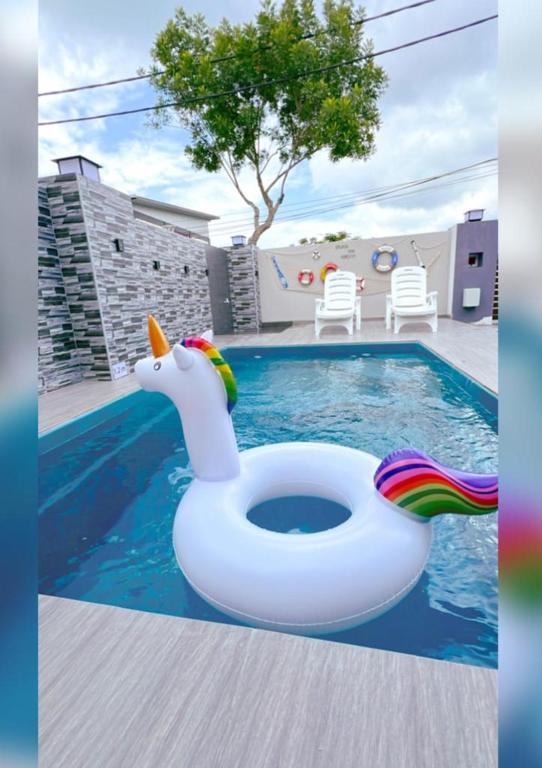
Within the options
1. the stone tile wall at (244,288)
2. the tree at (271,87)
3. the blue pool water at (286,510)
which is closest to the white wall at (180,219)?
the tree at (271,87)

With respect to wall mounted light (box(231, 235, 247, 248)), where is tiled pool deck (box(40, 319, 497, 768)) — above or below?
below

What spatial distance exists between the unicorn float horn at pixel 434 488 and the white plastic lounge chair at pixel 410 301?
559cm

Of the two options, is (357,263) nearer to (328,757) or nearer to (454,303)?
(454,303)

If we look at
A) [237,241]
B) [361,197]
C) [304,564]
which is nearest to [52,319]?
[304,564]

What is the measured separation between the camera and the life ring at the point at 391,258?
8.64 m

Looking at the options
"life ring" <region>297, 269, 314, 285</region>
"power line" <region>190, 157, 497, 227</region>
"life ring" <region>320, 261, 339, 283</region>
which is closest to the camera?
"life ring" <region>320, 261, 339, 283</region>

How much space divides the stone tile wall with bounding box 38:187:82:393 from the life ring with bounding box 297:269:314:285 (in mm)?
5680

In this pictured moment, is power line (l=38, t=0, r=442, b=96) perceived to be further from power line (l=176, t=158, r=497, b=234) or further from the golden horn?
the golden horn

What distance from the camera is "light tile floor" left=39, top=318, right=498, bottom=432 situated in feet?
11.7

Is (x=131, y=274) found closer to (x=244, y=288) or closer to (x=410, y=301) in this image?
(x=244, y=288)

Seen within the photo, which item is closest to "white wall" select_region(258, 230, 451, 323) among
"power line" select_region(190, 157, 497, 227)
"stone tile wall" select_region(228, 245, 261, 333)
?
"stone tile wall" select_region(228, 245, 261, 333)

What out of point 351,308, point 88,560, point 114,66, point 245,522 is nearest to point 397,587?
point 245,522

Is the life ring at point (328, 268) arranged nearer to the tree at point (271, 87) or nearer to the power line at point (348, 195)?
the tree at point (271, 87)

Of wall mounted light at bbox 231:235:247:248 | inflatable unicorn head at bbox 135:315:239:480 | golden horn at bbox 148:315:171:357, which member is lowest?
inflatable unicorn head at bbox 135:315:239:480
